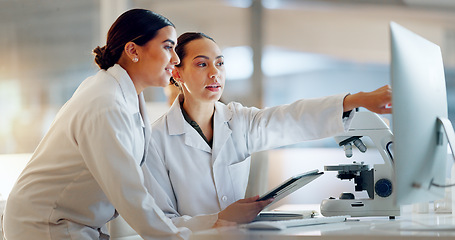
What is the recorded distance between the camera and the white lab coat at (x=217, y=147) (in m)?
1.99

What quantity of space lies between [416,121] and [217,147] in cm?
96

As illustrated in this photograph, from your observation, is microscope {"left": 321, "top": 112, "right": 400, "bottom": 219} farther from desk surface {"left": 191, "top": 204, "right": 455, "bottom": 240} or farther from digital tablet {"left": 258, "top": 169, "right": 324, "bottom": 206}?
desk surface {"left": 191, "top": 204, "right": 455, "bottom": 240}

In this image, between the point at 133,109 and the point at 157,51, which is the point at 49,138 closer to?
the point at 133,109

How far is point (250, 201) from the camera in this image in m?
1.65

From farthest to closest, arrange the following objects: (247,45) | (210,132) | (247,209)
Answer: (247,45), (210,132), (247,209)

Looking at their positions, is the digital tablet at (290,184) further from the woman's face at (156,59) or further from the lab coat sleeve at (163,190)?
the woman's face at (156,59)

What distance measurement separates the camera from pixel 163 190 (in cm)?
194

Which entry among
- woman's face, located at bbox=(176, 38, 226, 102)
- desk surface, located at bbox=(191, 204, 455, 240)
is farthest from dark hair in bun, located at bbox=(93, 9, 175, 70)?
desk surface, located at bbox=(191, 204, 455, 240)

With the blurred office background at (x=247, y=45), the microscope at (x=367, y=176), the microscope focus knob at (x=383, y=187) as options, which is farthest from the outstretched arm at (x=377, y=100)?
the blurred office background at (x=247, y=45)

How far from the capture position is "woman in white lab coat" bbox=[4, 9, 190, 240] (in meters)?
1.44

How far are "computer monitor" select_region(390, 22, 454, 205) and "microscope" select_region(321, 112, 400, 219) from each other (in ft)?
1.29

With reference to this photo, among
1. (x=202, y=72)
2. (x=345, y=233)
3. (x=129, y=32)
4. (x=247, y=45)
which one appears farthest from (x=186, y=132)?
(x=247, y=45)

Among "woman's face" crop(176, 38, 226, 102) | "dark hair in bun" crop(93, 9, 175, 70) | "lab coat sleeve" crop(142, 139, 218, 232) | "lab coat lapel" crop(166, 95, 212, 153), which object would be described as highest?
"dark hair in bun" crop(93, 9, 175, 70)

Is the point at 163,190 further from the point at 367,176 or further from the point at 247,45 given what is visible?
the point at 247,45
